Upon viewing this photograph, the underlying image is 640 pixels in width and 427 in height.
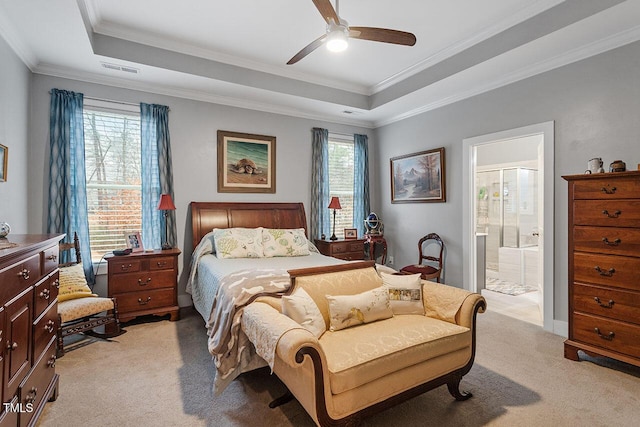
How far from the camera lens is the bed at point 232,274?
89.0 inches

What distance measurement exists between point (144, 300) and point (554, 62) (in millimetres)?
5154

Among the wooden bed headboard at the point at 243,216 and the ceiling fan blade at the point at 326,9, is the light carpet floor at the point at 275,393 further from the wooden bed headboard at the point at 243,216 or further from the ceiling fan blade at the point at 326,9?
the ceiling fan blade at the point at 326,9

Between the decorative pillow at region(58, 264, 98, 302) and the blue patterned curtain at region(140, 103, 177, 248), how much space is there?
2.72ft

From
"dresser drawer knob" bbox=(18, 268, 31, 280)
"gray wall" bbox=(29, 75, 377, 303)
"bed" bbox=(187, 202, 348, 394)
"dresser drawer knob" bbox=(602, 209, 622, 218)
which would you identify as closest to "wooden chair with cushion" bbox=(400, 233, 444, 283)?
"bed" bbox=(187, 202, 348, 394)

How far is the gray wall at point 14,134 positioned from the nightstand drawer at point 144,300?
3.94 ft

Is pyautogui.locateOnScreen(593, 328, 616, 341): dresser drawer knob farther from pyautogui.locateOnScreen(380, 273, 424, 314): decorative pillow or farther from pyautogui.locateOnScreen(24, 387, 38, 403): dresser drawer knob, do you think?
pyautogui.locateOnScreen(24, 387, 38, 403): dresser drawer knob

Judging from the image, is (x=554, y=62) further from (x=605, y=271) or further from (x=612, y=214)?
(x=605, y=271)

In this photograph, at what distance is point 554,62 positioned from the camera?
3373mm

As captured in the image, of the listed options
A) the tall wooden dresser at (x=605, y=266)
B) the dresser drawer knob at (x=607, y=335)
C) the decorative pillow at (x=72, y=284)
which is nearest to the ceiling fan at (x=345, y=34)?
the tall wooden dresser at (x=605, y=266)

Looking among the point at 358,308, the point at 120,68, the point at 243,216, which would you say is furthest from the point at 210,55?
the point at 358,308

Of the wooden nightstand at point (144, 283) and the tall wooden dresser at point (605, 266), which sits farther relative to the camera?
the wooden nightstand at point (144, 283)

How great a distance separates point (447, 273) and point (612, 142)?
2408 millimetres

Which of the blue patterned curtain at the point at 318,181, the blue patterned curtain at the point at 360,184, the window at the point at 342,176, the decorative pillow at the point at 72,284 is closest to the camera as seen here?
the decorative pillow at the point at 72,284

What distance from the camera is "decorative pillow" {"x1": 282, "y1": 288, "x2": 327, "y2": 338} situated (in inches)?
80.4
